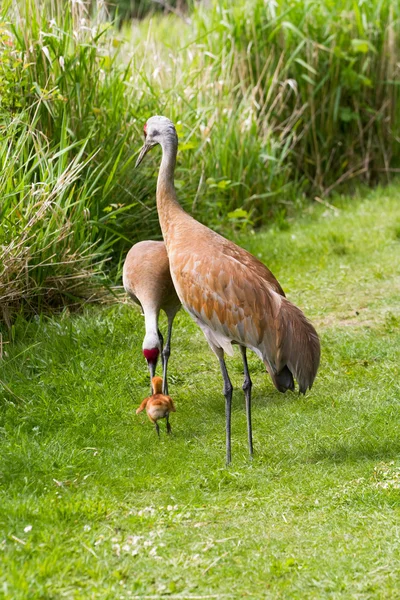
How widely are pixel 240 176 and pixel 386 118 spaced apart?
2533mm

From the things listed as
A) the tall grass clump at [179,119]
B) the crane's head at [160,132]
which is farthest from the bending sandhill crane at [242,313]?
the tall grass clump at [179,119]

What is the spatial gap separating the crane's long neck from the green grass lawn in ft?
3.62

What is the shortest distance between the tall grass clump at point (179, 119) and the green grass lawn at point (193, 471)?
76 cm

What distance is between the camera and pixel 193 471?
4910mm

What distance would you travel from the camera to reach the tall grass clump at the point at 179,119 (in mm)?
6891

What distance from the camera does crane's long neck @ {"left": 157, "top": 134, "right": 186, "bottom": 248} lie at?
5742 millimetres

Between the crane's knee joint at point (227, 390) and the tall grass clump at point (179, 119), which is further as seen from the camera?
the tall grass clump at point (179, 119)

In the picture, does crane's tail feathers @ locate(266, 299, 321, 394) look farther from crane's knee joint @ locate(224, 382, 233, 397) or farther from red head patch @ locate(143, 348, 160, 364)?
red head patch @ locate(143, 348, 160, 364)

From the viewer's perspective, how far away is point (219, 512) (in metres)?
4.41

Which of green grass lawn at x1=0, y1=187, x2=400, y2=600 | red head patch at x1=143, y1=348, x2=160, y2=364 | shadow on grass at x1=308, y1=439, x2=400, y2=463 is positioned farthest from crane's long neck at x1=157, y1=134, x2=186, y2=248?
shadow on grass at x1=308, y1=439, x2=400, y2=463

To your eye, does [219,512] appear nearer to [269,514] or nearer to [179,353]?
[269,514]

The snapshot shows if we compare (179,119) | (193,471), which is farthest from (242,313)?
(179,119)

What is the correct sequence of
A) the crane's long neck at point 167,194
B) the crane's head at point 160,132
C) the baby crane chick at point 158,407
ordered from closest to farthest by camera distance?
→ the baby crane chick at point 158,407 → the crane's long neck at point 167,194 → the crane's head at point 160,132

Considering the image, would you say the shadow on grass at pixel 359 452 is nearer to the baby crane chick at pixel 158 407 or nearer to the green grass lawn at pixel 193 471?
the green grass lawn at pixel 193 471
